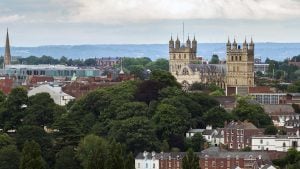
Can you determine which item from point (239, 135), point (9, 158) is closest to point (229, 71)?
point (239, 135)

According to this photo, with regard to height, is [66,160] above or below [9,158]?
below

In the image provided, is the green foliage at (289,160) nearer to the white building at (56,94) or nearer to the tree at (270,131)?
the tree at (270,131)

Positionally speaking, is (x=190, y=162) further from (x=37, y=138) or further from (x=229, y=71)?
(x=229, y=71)

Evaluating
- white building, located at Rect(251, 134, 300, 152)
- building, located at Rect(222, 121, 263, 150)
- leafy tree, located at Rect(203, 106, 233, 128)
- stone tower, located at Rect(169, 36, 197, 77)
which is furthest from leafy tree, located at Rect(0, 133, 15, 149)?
stone tower, located at Rect(169, 36, 197, 77)

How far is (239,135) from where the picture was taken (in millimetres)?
84750

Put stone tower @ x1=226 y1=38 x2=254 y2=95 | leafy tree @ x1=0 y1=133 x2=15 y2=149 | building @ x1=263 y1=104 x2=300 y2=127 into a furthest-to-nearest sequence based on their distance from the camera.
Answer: stone tower @ x1=226 y1=38 x2=254 y2=95
building @ x1=263 y1=104 x2=300 y2=127
leafy tree @ x1=0 y1=133 x2=15 y2=149

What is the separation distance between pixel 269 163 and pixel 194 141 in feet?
32.6

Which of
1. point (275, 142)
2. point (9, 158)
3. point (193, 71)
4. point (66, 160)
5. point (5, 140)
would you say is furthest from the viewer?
point (193, 71)

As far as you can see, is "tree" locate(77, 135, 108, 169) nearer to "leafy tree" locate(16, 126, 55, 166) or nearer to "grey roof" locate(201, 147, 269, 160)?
"leafy tree" locate(16, 126, 55, 166)

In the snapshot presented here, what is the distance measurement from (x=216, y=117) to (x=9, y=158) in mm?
20680

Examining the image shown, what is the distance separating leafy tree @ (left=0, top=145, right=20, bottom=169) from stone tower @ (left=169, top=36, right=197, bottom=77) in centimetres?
7690

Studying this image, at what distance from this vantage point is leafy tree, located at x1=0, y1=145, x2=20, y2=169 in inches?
2891

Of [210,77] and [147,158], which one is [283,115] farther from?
[210,77]

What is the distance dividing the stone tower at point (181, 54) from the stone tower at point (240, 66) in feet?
29.1
